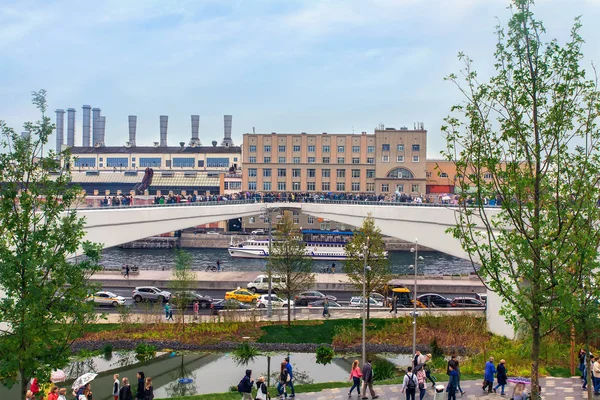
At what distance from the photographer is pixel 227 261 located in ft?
193

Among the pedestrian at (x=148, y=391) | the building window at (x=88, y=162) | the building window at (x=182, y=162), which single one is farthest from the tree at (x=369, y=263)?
the building window at (x=88, y=162)

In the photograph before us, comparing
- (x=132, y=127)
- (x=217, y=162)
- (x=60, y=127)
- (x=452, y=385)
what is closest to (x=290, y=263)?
(x=452, y=385)

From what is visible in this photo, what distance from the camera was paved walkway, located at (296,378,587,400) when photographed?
15.2 m

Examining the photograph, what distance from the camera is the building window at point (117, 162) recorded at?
97.9 m

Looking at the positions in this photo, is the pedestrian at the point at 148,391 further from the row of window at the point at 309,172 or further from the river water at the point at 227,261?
the row of window at the point at 309,172

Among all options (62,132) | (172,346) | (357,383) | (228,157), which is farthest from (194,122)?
(357,383)

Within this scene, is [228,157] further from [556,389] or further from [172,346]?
[556,389]

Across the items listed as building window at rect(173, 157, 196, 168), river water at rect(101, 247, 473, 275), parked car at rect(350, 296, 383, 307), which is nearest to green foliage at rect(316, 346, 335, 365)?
parked car at rect(350, 296, 383, 307)

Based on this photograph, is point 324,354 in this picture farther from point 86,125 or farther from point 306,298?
point 86,125

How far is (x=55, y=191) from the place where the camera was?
12172mm

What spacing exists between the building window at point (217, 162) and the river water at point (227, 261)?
2807 cm

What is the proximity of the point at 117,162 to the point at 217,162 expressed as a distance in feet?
53.5

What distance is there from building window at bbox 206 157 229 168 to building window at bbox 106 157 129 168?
1332 cm

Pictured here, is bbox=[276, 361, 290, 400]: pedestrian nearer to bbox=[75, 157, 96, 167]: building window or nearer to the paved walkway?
the paved walkway
